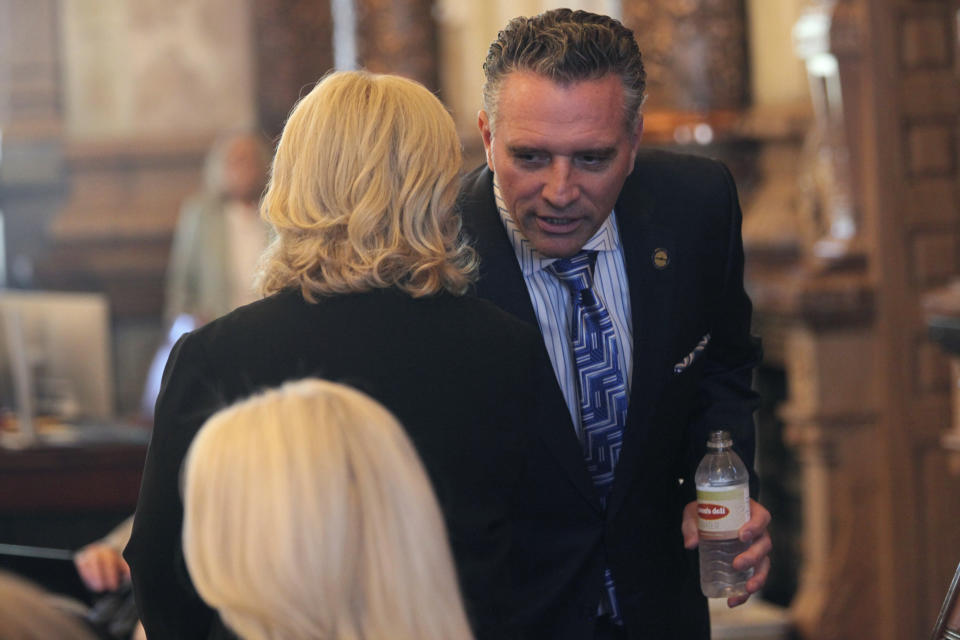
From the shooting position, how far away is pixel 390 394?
1.76m

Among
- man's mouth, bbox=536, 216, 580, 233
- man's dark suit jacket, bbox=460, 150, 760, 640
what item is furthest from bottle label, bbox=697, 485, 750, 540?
A: man's mouth, bbox=536, 216, 580, 233

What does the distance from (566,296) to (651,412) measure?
0.22 metres

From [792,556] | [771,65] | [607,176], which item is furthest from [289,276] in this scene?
[771,65]

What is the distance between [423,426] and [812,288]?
9.41 ft

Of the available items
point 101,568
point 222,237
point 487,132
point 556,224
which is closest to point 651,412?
point 556,224

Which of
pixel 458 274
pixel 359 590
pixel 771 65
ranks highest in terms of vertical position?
pixel 771 65

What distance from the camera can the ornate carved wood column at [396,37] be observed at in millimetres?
7234

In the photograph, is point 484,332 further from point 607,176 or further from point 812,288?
point 812,288

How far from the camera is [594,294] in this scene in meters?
2.25

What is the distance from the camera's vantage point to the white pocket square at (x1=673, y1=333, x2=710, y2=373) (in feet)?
7.38

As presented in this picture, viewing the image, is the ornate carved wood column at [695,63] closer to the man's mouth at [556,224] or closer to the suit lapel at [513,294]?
the suit lapel at [513,294]

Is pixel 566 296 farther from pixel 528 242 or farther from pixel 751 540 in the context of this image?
pixel 751 540

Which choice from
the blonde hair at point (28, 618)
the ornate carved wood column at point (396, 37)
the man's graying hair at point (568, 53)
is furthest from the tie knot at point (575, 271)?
the ornate carved wood column at point (396, 37)

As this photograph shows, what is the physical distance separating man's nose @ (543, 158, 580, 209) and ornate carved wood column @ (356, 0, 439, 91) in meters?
5.23
